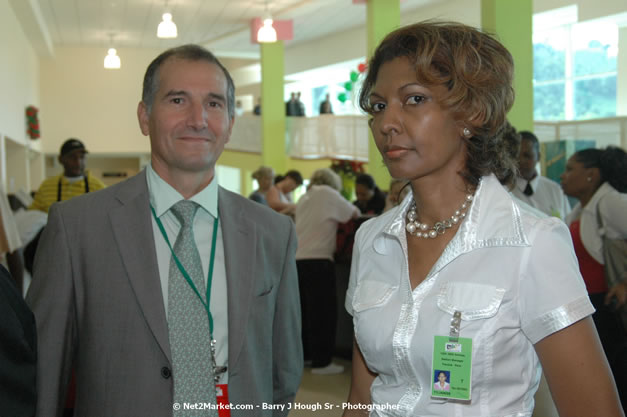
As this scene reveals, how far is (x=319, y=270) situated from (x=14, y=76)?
11.2 meters

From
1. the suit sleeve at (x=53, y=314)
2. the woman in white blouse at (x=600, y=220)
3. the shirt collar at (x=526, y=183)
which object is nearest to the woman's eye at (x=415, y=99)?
the suit sleeve at (x=53, y=314)

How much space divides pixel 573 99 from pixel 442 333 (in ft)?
58.4

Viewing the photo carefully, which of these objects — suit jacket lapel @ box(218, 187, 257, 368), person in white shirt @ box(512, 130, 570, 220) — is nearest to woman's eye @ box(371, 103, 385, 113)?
suit jacket lapel @ box(218, 187, 257, 368)

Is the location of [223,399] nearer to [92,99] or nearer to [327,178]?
[327,178]

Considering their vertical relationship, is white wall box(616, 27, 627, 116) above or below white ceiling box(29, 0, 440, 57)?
below

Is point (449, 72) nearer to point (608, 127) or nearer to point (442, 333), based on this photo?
point (442, 333)

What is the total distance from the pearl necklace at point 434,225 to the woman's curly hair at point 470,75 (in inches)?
2.9

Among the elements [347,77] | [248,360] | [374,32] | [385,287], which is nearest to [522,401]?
[385,287]

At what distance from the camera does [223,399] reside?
A: 1833 millimetres

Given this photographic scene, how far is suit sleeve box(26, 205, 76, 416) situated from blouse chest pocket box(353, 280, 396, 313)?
0.76m

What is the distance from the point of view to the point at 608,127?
11.9 metres

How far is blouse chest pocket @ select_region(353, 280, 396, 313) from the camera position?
167 cm

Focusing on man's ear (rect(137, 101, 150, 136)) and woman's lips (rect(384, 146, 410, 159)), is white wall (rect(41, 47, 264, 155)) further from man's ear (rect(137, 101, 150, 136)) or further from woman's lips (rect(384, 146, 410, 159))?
woman's lips (rect(384, 146, 410, 159))

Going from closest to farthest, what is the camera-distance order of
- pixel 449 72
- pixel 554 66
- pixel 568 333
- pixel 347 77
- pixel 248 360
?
pixel 568 333 → pixel 449 72 → pixel 248 360 → pixel 554 66 → pixel 347 77
